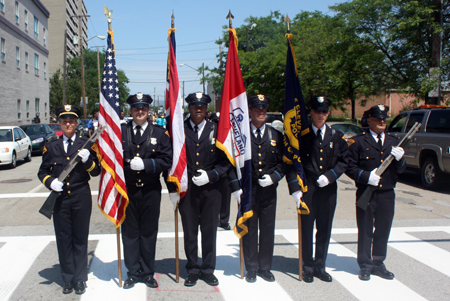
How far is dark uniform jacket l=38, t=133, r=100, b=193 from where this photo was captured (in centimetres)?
451

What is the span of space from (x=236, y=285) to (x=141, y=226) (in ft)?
4.28

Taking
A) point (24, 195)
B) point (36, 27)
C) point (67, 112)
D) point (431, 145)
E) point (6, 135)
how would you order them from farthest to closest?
point (36, 27), point (6, 135), point (431, 145), point (24, 195), point (67, 112)

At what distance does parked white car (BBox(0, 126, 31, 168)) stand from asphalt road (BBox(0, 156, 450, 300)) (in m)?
7.28

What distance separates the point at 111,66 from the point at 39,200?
18.4 feet

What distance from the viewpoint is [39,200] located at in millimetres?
9422

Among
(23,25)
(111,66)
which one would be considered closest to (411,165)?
(111,66)

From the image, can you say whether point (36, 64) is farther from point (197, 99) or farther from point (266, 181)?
point (266, 181)

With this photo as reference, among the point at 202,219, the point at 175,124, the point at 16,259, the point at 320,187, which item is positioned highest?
the point at 175,124

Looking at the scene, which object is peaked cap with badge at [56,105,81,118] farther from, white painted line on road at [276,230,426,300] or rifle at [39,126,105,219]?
white painted line on road at [276,230,426,300]

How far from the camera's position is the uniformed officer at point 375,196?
4.90 m

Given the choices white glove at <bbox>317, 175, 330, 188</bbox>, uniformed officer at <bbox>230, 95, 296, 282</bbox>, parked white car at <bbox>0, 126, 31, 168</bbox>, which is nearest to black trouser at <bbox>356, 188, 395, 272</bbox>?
white glove at <bbox>317, 175, 330, 188</bbox>

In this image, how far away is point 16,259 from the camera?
551 centimetres

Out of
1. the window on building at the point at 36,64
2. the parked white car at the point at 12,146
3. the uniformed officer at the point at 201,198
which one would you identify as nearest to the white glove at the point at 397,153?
the uniformed officer at the point at 201,198

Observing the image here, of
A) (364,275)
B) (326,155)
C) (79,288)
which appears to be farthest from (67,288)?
(364,275)
